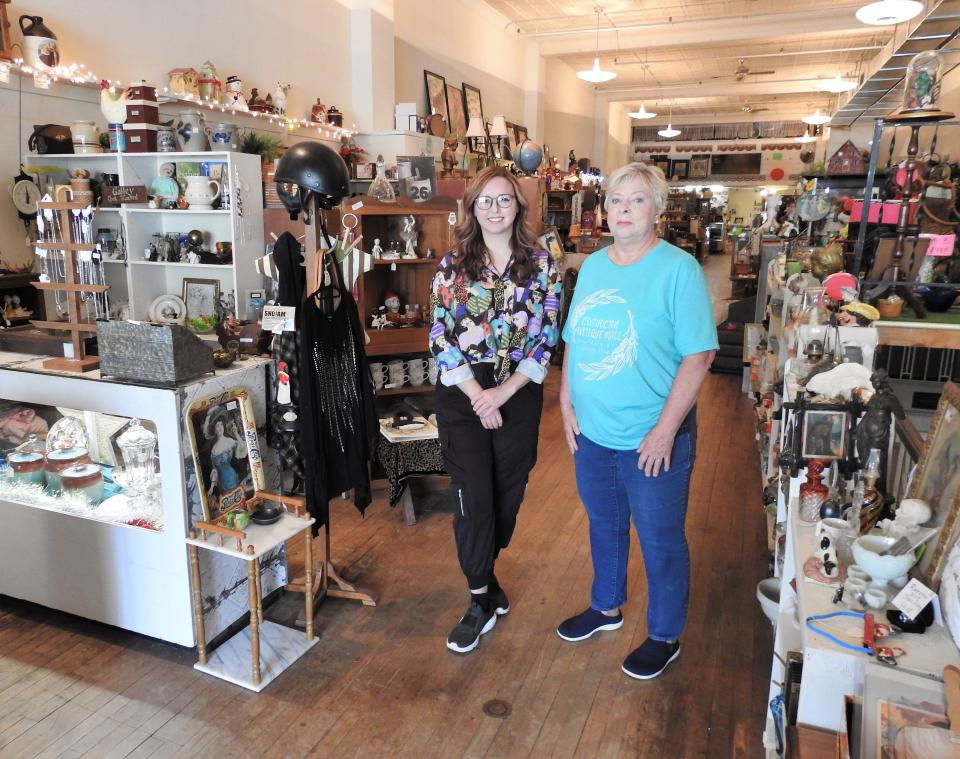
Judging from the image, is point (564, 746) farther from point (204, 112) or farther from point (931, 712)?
point (204, 112)

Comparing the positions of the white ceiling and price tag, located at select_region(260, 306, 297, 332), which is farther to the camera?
the white ceiling

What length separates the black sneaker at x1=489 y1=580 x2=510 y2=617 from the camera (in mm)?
2752

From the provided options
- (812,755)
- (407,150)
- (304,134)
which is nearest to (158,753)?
(812,755)

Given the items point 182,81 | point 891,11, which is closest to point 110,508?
point 182,81

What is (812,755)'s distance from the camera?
1.27m

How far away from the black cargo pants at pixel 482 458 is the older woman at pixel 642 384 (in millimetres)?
165

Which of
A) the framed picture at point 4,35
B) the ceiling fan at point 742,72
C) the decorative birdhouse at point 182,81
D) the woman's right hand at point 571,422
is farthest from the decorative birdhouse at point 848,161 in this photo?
the ceiling fan at point 742,72

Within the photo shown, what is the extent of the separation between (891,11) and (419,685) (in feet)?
19.3

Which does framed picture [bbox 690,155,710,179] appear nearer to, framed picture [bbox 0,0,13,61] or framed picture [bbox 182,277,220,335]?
framed picture [bbox 182,277,220,335]

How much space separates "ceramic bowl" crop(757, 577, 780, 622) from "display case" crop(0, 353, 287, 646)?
186cm

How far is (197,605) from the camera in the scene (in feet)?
7.73

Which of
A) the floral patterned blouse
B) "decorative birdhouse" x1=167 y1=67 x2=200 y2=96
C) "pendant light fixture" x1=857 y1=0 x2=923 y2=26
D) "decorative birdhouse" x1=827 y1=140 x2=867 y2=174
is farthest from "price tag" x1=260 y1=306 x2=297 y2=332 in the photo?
"pendant light fixture" x1=857 y1=0 x2=923 y2=26

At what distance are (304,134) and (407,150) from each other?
1040 mm

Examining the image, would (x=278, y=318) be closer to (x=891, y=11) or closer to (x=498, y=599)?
(x=498, y=599)
